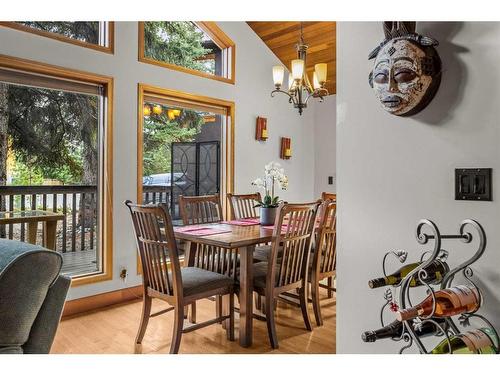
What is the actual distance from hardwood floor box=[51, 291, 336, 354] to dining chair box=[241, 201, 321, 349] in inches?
5.8

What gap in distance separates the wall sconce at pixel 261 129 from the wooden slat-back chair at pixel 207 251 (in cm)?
133

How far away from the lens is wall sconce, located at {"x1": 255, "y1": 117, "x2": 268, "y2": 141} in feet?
15.7

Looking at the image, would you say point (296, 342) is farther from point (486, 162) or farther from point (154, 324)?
point (486, 162)

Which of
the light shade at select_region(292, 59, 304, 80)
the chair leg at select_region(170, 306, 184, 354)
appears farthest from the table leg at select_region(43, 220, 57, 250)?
the light shade at select_region(292, 59, 304, 80)

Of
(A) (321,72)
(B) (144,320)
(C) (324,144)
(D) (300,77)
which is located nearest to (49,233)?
(B) (144,320)

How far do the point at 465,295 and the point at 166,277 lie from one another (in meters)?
1.77

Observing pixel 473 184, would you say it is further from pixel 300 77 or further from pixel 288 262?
pixel 300 77

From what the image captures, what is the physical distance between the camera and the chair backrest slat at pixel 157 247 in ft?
7.58

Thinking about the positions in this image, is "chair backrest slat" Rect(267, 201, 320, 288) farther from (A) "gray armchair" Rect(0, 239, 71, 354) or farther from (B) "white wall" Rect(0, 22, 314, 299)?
(B) "white wall" Rect(0, 22, 314, 299)

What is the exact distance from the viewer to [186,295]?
7.89 feet

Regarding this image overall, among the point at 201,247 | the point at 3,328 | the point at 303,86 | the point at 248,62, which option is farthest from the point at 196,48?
the point at 3,328

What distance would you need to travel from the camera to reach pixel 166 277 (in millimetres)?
2441

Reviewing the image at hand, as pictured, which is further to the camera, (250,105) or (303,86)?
(250,105)

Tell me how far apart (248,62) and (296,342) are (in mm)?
3322
